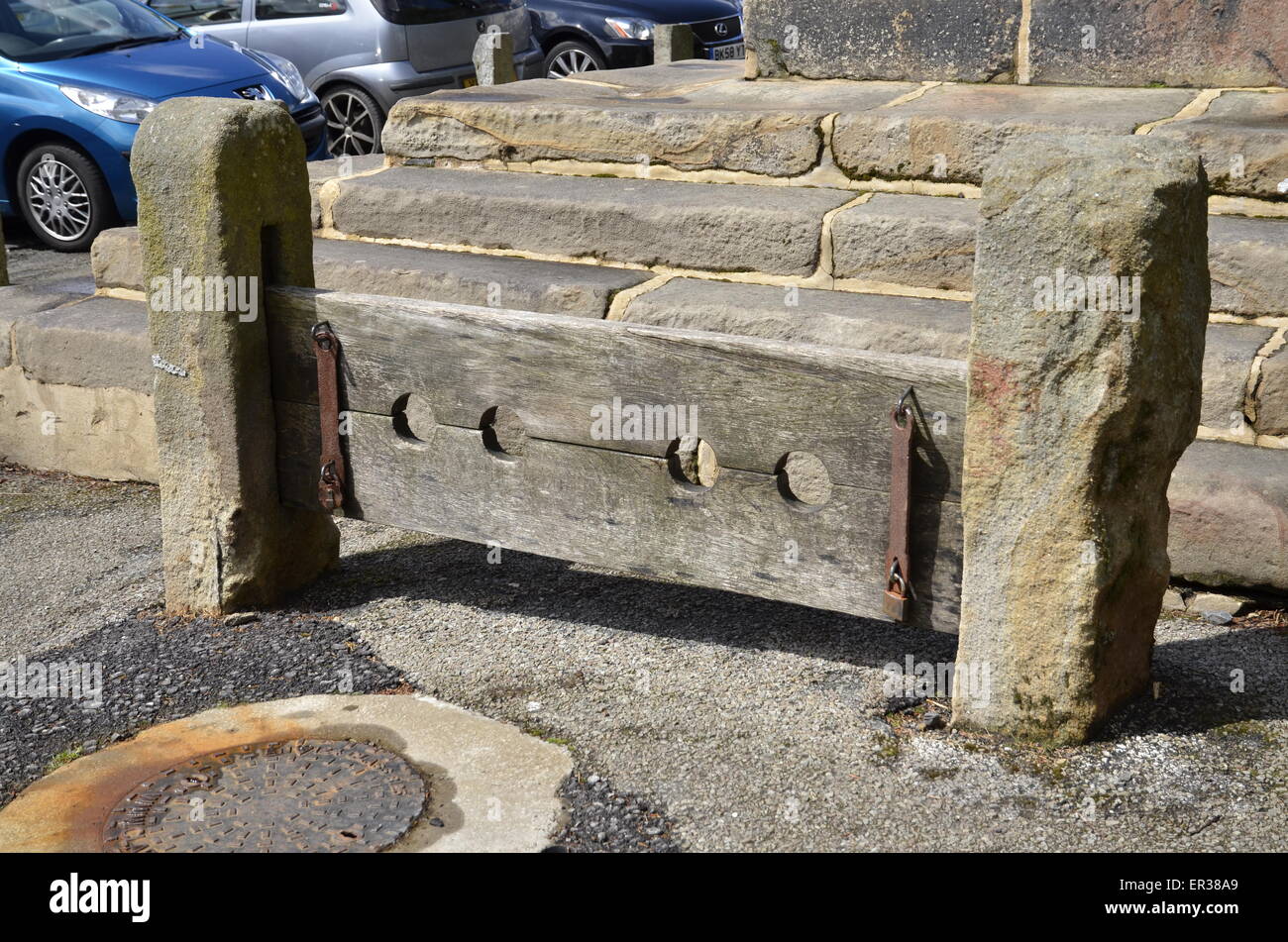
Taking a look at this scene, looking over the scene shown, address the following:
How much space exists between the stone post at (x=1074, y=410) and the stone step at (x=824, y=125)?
1872 mm

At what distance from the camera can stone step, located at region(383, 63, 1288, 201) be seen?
5.06m

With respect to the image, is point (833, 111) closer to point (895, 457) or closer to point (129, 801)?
point (895, 457)

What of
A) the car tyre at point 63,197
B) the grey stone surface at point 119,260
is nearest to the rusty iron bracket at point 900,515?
the grey stone surface at point 119,260

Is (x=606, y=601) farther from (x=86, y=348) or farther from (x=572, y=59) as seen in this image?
(x=572, y=59)

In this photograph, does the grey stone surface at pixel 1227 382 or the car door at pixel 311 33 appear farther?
the car door at pixel 311 33

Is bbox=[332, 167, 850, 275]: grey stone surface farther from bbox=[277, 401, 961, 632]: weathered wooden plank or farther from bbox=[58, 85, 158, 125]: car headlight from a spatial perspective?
bbox=[58, 85, 158, 125]: car headlight

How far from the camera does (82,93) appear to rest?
8.23 metres

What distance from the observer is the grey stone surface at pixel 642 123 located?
5703mm

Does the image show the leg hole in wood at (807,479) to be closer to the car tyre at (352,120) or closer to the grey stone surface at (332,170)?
the grey stone surface at (332,170)

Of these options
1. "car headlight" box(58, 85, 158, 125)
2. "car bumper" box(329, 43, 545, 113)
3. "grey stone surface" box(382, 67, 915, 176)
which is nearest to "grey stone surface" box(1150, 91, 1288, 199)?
"grey stone surface" box(382, 67, 915, 176)

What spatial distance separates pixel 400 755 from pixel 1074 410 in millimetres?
1829

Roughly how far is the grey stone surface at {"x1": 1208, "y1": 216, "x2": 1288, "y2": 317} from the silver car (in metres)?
6.94

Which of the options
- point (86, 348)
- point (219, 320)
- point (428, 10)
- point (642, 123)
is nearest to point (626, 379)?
point (219, 320)
